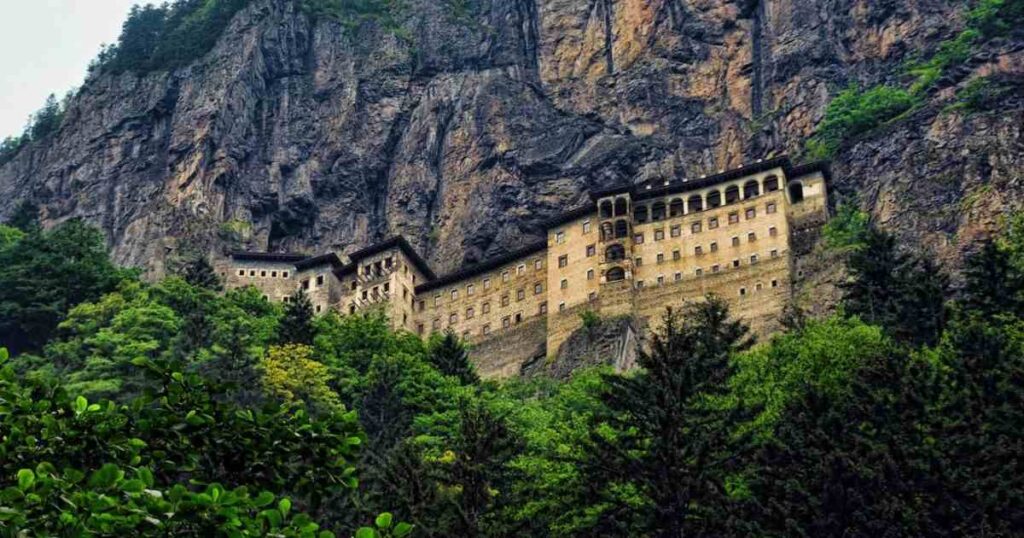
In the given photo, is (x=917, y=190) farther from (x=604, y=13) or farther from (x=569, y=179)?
(x=604, y=13)

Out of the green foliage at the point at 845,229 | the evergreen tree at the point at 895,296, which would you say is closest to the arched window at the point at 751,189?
the green foliage at the point at 845,229

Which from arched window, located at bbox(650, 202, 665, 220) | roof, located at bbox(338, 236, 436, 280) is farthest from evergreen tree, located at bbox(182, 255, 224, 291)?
arched window, located at bbox(650, 202, 665, 220)

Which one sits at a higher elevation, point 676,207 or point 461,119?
point 461,119

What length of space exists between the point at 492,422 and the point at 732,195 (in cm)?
4762

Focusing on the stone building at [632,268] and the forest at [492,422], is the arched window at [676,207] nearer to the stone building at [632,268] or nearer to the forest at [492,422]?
the stone building at [632,268]

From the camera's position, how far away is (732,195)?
78.1 m

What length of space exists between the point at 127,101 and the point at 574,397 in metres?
80.7

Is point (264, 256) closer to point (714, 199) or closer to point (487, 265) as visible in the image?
point (487, 265)

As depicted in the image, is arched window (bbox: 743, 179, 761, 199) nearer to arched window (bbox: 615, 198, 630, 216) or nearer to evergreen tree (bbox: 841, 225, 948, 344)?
arched window (bbox: 615, 198, 630, 216)

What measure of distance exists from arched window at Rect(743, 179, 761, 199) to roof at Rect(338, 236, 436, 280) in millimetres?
24155

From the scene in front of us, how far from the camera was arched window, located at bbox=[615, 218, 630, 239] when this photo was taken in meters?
77.9

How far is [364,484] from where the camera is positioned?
3556 cm

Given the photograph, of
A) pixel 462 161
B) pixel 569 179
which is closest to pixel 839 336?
pixel 569 179

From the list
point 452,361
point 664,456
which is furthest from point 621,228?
point 664,456
